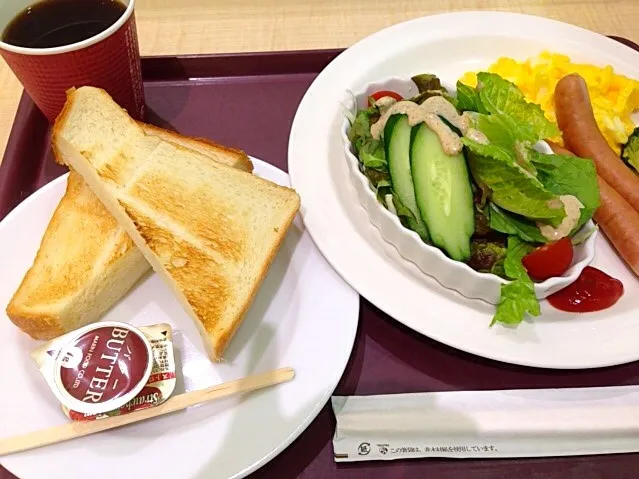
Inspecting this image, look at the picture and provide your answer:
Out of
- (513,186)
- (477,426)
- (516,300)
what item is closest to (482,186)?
(513,186)

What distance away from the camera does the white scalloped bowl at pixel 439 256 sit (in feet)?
4.49

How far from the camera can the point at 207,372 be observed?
134cm

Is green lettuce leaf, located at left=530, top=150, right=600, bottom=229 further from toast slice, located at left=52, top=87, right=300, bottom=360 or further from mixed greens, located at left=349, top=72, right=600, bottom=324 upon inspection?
toast slice, located at left=52, top=87, right=300, bottom=360

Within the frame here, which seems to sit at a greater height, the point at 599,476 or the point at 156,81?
the point at 156,81

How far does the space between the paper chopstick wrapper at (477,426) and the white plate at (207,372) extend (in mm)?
120

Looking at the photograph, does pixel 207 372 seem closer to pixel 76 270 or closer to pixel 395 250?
pixel 76 270

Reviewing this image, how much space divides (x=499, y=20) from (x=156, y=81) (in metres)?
1.21

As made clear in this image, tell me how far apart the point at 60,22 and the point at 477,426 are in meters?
1.47

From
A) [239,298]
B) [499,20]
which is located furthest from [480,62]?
[239,298]

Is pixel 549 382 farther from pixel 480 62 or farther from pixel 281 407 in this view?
pixel 480 62

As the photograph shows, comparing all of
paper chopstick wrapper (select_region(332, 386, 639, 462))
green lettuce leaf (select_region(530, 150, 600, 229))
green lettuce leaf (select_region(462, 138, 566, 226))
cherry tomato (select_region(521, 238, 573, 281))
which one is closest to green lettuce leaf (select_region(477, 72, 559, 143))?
green lettuce leaf (select_region(530, 150, 600, 229))

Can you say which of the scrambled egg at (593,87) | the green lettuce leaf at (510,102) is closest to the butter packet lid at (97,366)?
the green lettuce leaf at (510,102)

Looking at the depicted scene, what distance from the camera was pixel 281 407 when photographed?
125cm

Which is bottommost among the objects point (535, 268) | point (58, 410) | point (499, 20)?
point (58, 410)
